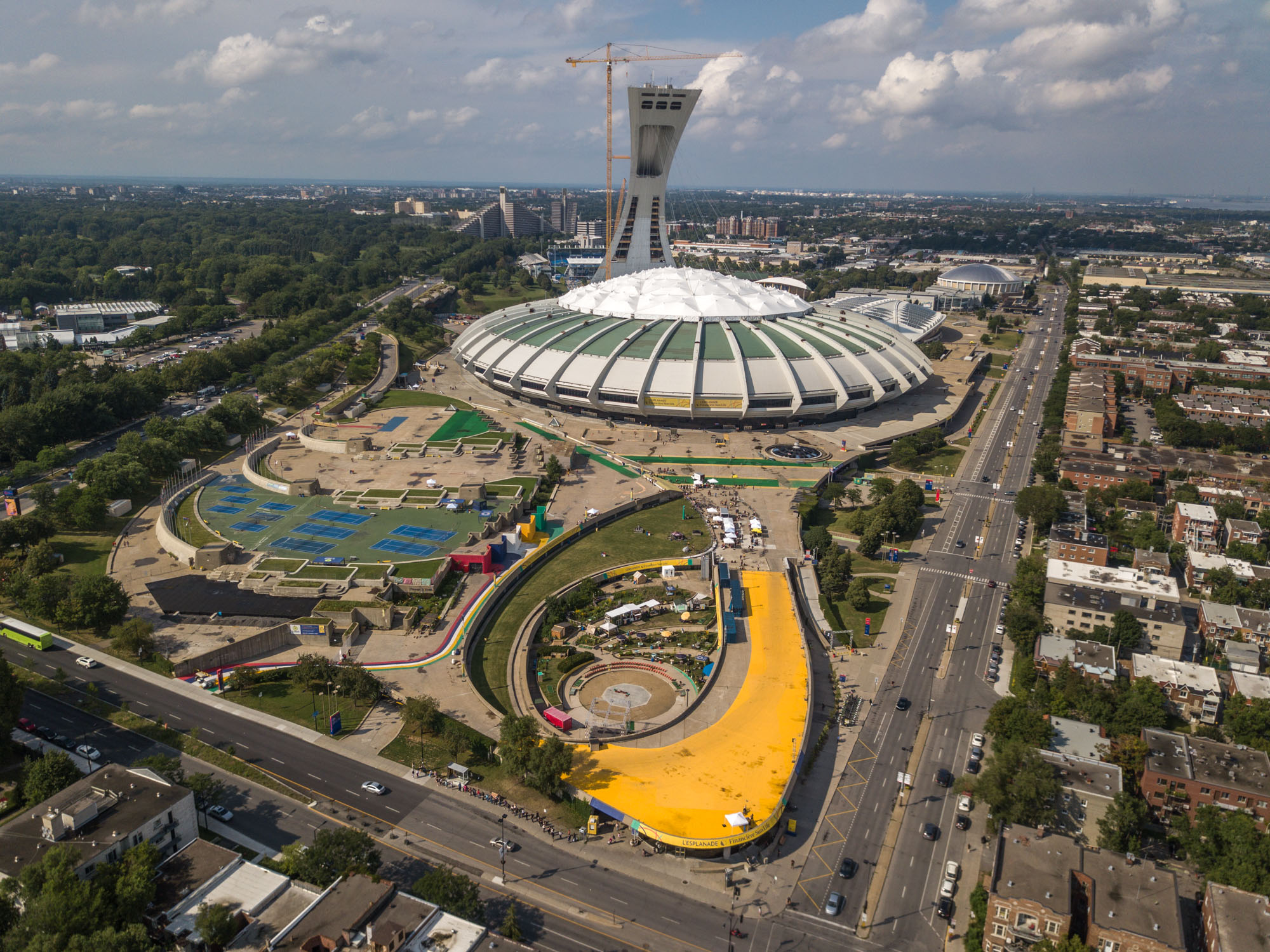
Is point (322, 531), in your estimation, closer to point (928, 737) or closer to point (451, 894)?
point (451, 894)

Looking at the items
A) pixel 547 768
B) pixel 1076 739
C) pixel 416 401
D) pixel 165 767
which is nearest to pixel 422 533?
pixel 165 767

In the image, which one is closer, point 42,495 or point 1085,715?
point 1085,715

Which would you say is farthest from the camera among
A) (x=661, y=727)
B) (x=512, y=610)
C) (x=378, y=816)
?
(x=512, y=610)

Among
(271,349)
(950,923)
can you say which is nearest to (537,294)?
(271,349)

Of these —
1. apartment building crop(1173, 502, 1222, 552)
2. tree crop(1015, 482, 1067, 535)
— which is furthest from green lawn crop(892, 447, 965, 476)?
apartment building crop(1173, 502, 1222, 552)

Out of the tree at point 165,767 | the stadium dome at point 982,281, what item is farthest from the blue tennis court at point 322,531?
the stadium dome at point 982,281

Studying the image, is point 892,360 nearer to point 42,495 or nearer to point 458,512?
point 458,512

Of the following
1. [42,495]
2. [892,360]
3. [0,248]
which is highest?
[0,248]
